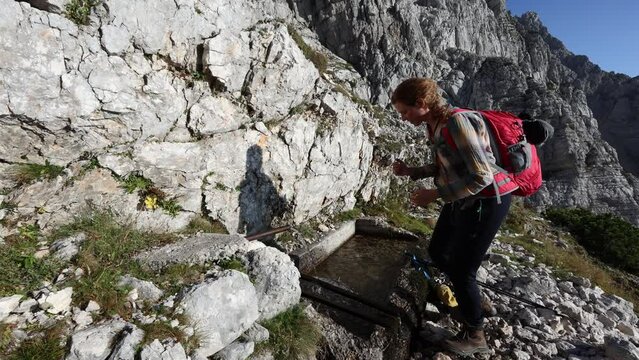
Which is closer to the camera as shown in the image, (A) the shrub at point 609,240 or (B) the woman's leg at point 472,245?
(B) the woman's leg at point 472,245

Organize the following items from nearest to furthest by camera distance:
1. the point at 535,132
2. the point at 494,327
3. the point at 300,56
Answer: the point at 535,132 < the point at 494,327 < the point at 300,56

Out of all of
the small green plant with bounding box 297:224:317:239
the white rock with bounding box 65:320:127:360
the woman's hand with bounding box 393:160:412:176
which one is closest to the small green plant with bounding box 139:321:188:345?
the white rock with bounding box 65:320:127:360

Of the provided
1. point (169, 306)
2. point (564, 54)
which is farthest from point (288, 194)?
point (564, 54)

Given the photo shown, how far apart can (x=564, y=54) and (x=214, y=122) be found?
140m

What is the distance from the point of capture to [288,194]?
8.82 metres

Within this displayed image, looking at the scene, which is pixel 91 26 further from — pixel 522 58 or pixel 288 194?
pixel 522 58

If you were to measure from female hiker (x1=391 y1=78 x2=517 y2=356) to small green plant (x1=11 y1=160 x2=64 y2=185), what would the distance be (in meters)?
4.98

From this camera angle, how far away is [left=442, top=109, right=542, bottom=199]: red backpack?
3.12 meters

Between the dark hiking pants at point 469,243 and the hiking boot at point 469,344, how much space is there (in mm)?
107

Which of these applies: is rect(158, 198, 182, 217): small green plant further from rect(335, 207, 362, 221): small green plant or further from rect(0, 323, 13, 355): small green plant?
rect(335, 207, 362, 221): small green plant

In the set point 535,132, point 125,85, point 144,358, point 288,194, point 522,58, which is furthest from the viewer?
point 522,58

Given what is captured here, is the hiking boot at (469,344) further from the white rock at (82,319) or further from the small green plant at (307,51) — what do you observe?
the small green plant at (307,51)

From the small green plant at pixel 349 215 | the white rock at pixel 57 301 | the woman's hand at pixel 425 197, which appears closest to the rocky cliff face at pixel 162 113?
the small green plant at pixel 349 215

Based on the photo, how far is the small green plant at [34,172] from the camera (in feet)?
14.2
